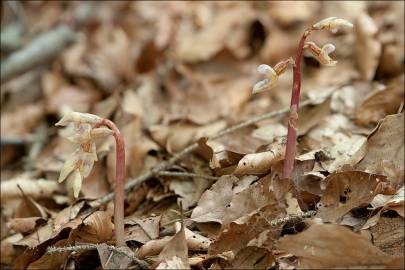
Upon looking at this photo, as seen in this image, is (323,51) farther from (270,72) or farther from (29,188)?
(29,188)

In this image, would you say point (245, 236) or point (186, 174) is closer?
point (245, 236)

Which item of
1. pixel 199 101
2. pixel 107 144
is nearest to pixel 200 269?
pixel 107 144

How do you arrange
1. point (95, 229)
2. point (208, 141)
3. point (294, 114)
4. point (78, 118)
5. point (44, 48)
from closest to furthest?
point (78, 118) < point (294, 114) < point (95, 229) < point (208, 141) < point (44, 48)

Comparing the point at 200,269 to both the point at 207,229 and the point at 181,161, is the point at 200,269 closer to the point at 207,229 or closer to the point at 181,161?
the point at 207,229

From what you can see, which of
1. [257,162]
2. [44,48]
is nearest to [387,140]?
[257,162]

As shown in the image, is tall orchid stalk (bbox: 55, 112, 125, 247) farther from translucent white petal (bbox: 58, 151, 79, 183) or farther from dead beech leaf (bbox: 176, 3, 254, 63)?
dead beech leaf (bbox: 176, 3, 254, 63)

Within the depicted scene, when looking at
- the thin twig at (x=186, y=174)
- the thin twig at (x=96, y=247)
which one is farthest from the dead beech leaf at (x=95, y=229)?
the thin twig at (x=186, y=174)

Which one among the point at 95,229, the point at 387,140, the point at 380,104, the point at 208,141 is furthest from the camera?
the point at 380,104
